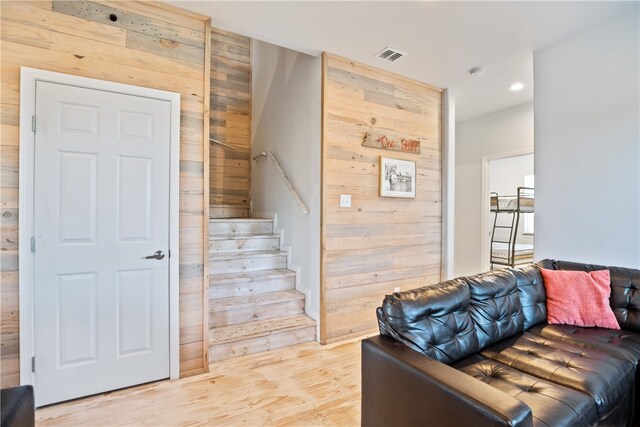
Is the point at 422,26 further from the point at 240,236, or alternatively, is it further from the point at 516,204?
the point at 516,204

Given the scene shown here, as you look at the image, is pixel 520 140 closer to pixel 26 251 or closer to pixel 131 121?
pixel 131 121

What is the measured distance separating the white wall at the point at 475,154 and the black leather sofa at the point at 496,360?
2.66m

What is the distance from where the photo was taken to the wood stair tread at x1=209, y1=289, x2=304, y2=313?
280cm

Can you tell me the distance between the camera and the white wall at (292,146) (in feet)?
9.98

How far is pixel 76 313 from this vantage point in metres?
2.00

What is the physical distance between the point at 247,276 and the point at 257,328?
576mm

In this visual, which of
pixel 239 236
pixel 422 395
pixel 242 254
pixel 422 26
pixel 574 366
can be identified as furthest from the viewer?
pixel 239 236

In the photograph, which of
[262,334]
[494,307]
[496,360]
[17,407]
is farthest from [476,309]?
[17,407]

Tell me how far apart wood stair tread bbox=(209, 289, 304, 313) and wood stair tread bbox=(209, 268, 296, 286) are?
0.55 ft

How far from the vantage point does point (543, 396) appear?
1296 millimetres

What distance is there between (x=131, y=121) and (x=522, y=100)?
15.3 ft

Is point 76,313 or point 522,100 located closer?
point 76,313

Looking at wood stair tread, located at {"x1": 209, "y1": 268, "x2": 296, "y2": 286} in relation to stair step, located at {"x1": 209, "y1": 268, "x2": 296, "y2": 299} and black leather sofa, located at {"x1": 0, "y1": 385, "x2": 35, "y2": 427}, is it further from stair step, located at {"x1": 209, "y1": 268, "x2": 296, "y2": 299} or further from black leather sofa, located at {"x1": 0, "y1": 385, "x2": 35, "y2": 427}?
black leather sofa, located at {"x1": 0, "y1": 385, "x2": 35, "y2": 427}

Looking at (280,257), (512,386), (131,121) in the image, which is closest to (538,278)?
(512,386)
